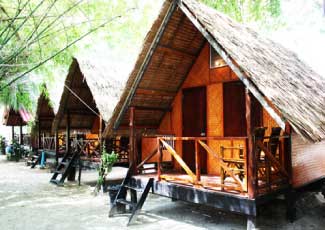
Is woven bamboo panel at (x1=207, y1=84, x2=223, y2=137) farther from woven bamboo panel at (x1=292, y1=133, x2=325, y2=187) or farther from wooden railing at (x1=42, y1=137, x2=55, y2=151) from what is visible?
wooden railing at (x1=42, y1=137, x2=55, y2=151)

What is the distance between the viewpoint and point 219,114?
7156mm

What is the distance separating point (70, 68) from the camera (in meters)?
10.4

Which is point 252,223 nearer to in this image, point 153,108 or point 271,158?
point 271,158

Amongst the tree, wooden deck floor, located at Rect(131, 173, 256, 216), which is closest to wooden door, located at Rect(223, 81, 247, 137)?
wooden deck floor, located at Rect(131, 173, 256, 216)

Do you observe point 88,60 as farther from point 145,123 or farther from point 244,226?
point 244,226

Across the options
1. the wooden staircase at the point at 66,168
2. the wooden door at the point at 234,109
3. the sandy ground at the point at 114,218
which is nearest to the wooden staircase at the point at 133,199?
the sandy ground at the point at 114,218

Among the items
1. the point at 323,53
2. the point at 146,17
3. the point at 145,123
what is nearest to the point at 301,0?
the point at 323,53

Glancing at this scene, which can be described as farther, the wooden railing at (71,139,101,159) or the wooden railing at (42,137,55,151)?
the wooden railing at (42,137,55,151)

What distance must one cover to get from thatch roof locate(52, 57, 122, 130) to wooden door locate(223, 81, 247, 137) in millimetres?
3770

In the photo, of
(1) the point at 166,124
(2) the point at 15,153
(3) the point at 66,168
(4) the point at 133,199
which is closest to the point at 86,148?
(3) the point at 66,168

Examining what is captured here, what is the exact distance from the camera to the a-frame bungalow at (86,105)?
10008 millimetres

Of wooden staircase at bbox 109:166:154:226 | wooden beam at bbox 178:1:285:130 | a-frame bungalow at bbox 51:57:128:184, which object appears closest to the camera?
wooden beam at bbox 178:1:285:130

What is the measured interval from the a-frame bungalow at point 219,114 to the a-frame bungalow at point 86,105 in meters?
2.45

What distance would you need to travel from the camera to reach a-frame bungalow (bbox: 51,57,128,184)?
1001 cm
